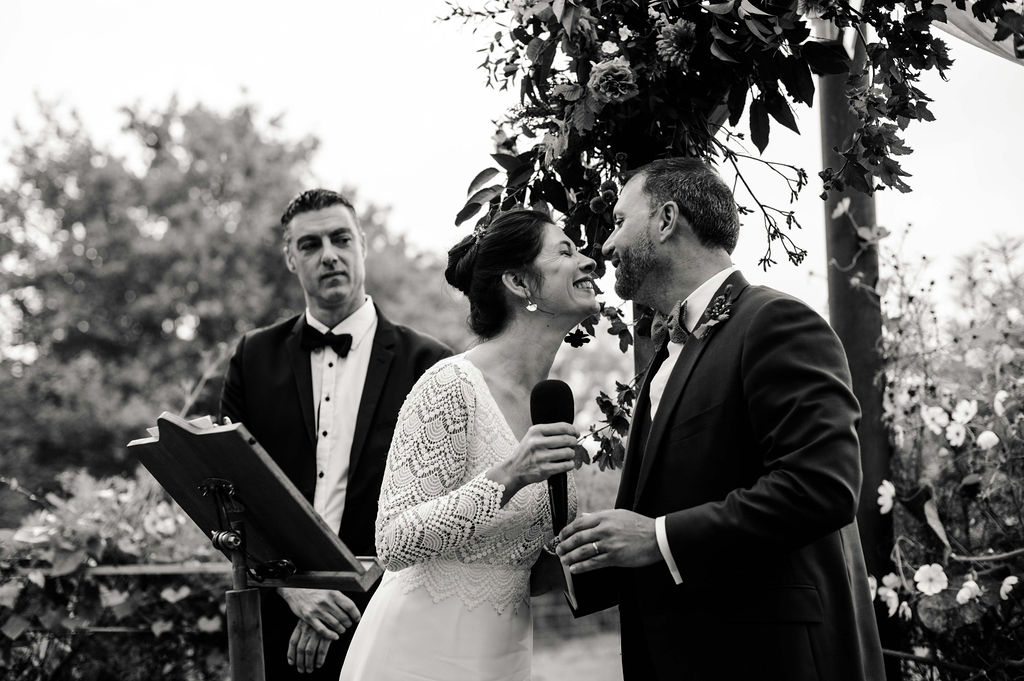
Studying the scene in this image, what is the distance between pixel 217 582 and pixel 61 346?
19.8m

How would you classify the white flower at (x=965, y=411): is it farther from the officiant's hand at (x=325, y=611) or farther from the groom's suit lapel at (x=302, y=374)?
the groom's suit lapel at (x=302, y=374)

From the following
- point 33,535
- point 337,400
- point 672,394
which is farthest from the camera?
point 33,535

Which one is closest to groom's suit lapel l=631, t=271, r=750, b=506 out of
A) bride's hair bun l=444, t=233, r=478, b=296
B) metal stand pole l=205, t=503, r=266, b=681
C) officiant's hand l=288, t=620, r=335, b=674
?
bride's hair bun l=444, t=233, r=478, b=296

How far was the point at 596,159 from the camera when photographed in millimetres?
3066

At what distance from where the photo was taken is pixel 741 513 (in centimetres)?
212

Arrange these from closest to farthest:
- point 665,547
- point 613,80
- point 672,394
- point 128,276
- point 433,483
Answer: point 665,547
point 672,394
point 613,80
point 433,483
point 128,276

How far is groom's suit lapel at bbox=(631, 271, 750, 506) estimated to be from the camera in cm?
241

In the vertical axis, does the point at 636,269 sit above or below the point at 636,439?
above

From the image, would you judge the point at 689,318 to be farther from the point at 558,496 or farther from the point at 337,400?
the point at 337,400

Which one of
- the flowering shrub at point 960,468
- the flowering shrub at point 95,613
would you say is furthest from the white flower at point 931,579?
the flowering shrub at point 95,613

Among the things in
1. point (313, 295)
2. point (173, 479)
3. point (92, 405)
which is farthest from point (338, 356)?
point (92, 405)

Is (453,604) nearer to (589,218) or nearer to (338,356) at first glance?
(589,218)

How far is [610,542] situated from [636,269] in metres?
0.80

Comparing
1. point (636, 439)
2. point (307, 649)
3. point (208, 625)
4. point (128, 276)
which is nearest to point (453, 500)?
point (636, 439)
